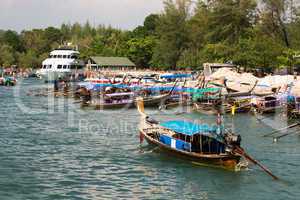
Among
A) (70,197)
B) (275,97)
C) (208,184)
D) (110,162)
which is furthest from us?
(275,97)

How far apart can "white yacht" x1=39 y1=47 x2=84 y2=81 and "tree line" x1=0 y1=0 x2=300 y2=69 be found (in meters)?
16.5

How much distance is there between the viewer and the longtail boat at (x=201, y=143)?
25656 millimetres

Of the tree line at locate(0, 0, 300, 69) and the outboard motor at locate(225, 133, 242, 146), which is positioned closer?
the outboard motor at locate(225, 133, 242, 146)

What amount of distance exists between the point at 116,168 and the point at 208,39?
6052 centimetres

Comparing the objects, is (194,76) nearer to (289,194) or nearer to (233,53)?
(233,53)

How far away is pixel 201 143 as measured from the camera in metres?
26.9

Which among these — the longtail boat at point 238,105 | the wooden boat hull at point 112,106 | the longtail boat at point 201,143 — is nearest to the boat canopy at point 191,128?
the longtail boat at point 201,143

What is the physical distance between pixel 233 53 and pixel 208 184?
5422 centimetres

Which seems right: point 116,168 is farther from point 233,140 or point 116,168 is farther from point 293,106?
point 293,106

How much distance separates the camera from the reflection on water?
23.3 m

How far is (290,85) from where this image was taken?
5150cm

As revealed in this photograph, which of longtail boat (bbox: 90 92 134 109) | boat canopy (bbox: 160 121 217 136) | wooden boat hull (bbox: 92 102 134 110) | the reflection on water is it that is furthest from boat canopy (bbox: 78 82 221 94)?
boat canopy (bbox: 160 121 217 136)

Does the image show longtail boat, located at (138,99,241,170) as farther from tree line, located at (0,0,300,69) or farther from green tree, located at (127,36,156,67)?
green tree, located at (127,36,156,67)

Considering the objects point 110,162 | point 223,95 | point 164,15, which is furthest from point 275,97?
point 164,15
